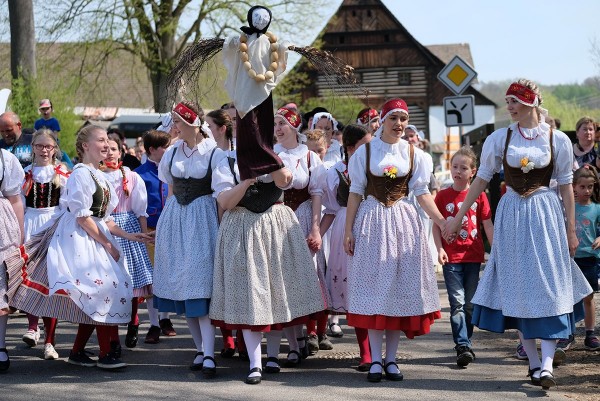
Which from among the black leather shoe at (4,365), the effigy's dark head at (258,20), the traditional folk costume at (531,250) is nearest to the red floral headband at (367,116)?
the traditional folk costume at (531,250)

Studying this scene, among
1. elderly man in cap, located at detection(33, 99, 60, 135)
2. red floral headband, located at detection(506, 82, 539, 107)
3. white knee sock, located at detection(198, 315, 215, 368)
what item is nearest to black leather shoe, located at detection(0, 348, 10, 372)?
white knee sock, located at detection(198, 315, 215, 368)

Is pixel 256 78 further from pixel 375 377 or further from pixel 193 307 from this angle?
pixel 375 377

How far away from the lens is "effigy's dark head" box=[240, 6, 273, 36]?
24.9 ft

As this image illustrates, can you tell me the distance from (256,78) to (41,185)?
309 centimetres

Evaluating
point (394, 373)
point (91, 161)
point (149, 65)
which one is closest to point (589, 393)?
point (394, 373)

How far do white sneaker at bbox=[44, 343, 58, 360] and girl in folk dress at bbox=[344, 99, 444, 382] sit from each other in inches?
98.5

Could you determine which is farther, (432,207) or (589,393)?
(432,207)

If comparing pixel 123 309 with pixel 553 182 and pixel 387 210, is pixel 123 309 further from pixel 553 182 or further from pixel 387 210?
pixel 553 182

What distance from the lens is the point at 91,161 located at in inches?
322

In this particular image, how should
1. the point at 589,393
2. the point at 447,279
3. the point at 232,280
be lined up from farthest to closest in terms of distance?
1. the point at 447,279
2. the point at 232,280
3. the point at 589,393

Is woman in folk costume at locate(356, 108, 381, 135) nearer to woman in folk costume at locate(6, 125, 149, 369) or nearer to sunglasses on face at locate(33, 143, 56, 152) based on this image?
sunglasses on face at locate(33, 143, 56, 152)

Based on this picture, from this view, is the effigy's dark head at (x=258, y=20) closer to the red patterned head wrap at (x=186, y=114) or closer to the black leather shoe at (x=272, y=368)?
the red patterned head wrap at (x=186, y=114)

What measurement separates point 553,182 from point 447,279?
4.00 feet

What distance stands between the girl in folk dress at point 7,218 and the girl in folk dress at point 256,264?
155 cm
